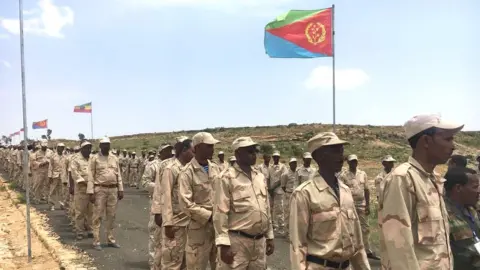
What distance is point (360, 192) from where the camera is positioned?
33.2 ft

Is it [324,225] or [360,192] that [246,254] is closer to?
[324,225]

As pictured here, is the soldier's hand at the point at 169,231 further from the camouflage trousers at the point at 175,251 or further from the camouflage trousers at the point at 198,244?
the camouflage trousers at the point at 198,244

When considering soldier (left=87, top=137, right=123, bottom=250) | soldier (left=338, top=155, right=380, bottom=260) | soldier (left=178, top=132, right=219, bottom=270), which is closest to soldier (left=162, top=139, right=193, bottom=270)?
soldier (left=178, top=132, right=219, bottom=270)

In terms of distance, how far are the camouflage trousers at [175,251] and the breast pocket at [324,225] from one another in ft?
9.78

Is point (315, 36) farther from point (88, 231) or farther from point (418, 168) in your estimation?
point (418, 168)

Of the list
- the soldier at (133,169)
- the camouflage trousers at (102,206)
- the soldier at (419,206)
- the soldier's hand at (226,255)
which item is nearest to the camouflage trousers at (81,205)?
the camouflage trousers at (102,206)

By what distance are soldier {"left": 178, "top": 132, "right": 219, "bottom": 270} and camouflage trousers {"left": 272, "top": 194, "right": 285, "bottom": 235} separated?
715 cm

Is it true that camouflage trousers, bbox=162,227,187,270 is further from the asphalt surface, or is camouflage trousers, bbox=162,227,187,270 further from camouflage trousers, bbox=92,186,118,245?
camouflage trousers, bbox=92,186,118,245

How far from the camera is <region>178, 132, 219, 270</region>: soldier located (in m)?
5.93

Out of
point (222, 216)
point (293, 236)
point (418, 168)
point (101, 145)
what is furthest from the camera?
point (101, 145)

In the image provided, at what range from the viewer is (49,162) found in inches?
675

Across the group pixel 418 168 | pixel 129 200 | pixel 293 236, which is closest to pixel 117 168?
pixel 293 236

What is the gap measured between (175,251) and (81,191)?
5629 millimetres

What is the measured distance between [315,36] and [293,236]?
760 cm
